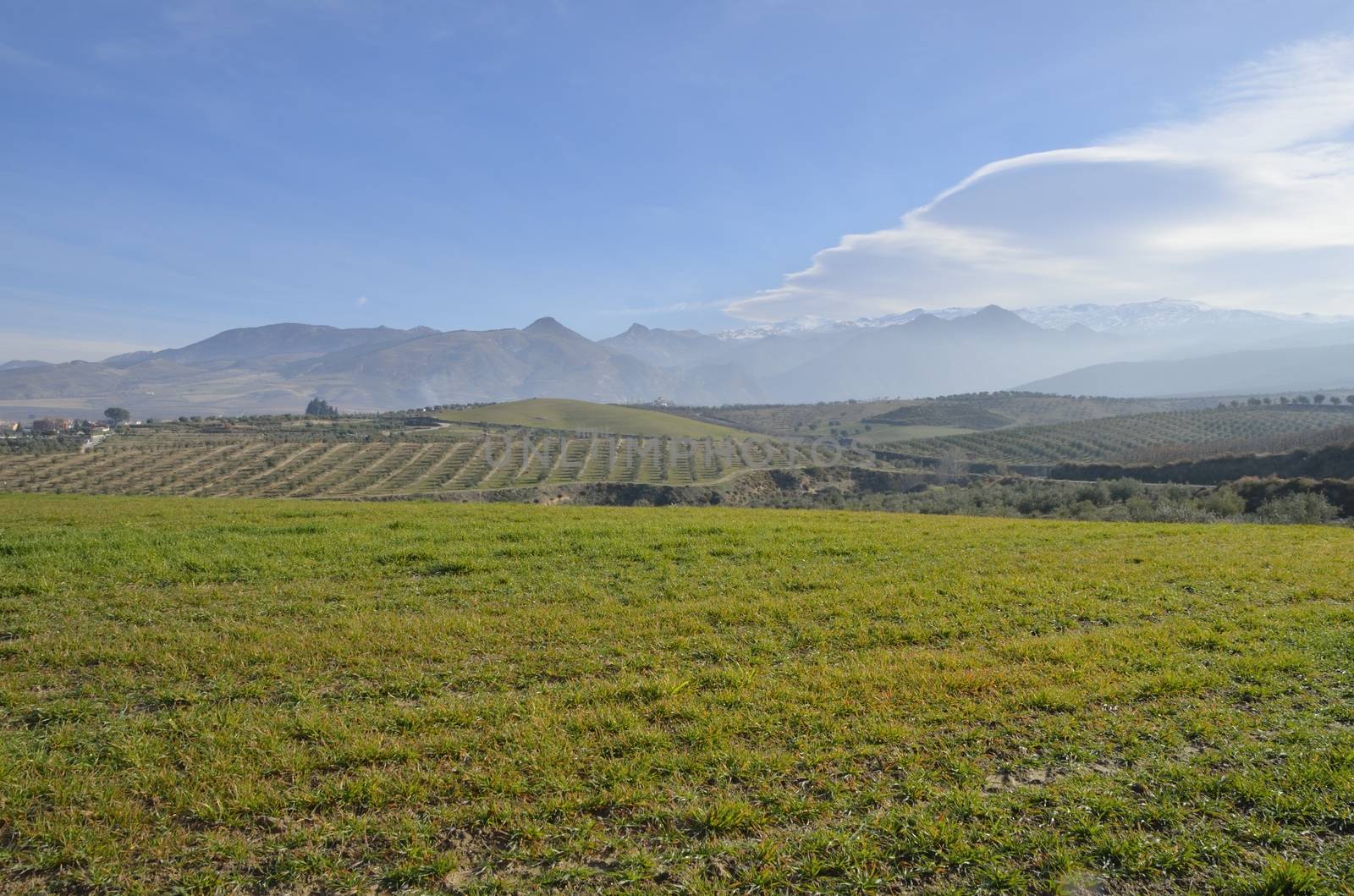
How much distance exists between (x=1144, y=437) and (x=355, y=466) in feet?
399

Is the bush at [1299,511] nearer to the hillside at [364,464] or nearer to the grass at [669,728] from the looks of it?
the grass at [669,728]

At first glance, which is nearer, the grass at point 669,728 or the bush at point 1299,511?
the grass at point 669,728

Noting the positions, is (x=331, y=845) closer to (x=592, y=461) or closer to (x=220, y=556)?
(x=220, y=556)

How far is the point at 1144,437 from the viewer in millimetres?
111375

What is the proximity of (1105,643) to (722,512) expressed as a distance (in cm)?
1226

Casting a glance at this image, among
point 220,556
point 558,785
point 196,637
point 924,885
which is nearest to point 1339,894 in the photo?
point 924,885

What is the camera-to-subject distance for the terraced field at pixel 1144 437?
9125cm

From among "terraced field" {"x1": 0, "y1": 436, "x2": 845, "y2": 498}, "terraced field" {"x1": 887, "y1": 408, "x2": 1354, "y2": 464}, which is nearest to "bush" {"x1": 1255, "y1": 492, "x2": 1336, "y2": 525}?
"terraced field" {"x1": 0, "y1": 436, "x2": 845, "y2": 498}

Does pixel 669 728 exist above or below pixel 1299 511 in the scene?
above

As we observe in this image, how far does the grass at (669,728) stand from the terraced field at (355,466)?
204ft

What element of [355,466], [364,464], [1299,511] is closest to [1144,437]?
[1299,511]

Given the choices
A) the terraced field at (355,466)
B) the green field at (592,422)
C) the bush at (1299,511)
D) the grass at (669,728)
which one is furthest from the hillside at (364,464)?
the bush at (1299,511)

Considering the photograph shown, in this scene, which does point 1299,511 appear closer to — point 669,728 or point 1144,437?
point 669,728

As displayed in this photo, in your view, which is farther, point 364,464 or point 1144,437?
point 1144,437
